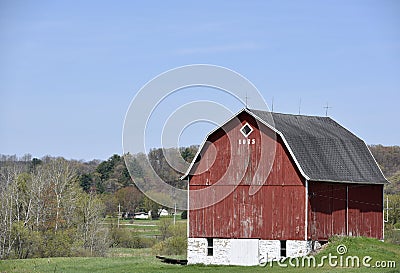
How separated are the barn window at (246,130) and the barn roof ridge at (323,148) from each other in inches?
29.4

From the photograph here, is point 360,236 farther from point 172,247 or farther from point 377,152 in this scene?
point 377,152

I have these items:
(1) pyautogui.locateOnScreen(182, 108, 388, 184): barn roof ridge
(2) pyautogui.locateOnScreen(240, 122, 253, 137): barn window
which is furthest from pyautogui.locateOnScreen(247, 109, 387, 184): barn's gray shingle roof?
(2) pyautogui.locateOnScreen(240, 122, 253, 137): barn window

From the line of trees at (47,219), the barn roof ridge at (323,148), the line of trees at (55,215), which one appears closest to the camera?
the barn roof ridge at (323,148)

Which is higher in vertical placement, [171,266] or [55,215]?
[55,215]

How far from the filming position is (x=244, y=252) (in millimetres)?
42375

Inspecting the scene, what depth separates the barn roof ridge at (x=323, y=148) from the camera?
41.7 m

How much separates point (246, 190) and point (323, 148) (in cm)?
485

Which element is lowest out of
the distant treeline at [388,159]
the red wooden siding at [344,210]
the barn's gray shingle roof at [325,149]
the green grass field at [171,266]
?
the green grass field at [171,266]

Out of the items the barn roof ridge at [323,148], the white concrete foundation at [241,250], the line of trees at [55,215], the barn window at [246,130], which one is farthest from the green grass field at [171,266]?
the line of trees at [55,215]

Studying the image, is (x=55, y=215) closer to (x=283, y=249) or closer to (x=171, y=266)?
(x=171, y=266)

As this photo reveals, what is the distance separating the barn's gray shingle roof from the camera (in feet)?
138

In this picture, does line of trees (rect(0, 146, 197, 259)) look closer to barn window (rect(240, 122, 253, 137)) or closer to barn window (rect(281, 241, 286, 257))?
barn window (rect(240, 122, 253, 137))

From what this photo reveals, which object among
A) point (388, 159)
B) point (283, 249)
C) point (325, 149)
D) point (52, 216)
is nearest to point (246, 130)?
point (325, 149)

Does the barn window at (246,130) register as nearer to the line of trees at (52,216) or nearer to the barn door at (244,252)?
the barn door at (244,252)
